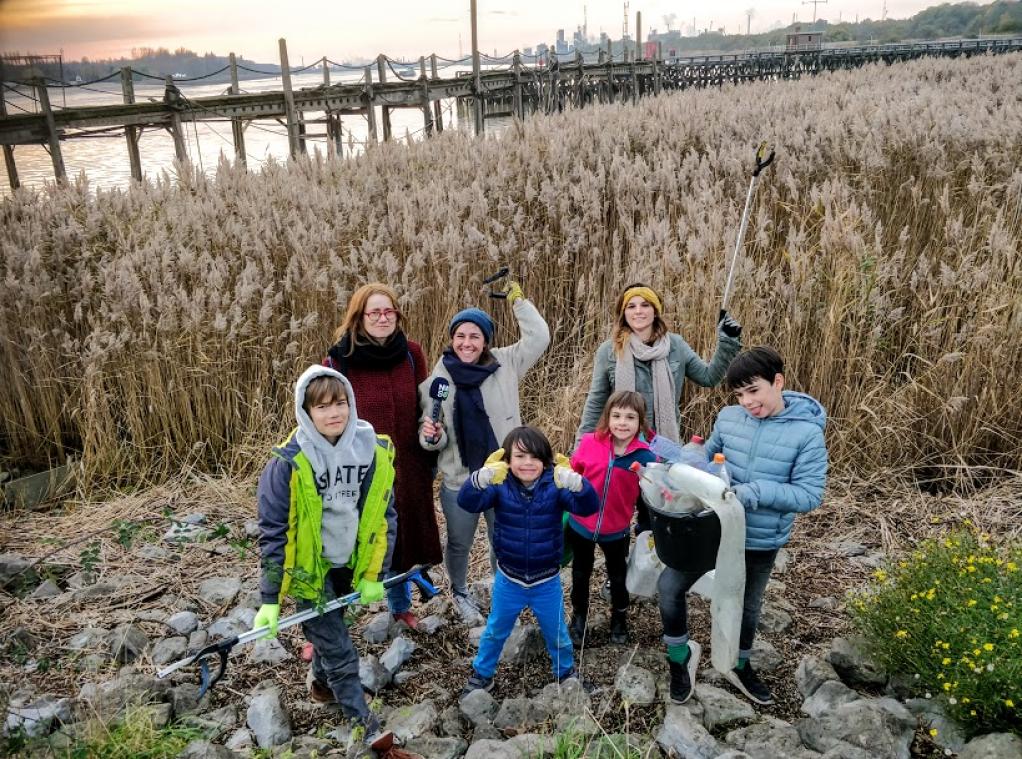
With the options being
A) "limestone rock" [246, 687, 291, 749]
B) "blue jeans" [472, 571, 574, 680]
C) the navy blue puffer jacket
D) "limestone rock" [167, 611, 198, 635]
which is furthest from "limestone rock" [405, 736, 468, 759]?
"limestone rock" [167, 611, 198, 635]

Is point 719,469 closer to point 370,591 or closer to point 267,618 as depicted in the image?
point 370,591

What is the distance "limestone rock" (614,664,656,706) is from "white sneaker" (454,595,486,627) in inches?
29.5

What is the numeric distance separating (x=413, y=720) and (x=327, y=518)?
77 cm

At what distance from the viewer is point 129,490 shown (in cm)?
484

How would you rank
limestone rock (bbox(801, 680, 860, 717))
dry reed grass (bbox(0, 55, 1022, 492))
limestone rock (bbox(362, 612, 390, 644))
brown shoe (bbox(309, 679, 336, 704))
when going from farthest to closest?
dry reed grass (bbox(0, 55, 1022, 492)) → limestone rock (bbox(362, 612, 390, 644)) → brown shoe (bbox(309, 679, 336, 704)) → limestone rock (bbox(801, 680, 860, 717))

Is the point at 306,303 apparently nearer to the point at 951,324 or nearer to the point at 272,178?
the point at 272,178

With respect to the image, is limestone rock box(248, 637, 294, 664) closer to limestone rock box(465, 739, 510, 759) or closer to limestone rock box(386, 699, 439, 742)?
limestone rock box(386, 699, 439, 742)

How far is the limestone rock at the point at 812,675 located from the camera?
2.93 meters

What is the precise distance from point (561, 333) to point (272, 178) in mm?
3283

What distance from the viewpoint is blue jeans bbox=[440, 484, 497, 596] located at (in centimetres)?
359

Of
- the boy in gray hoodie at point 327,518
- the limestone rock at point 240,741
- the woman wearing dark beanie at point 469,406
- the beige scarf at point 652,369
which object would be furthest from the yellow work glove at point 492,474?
the limestone rock at point 240,741

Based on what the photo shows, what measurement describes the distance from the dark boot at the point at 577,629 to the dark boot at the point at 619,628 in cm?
12

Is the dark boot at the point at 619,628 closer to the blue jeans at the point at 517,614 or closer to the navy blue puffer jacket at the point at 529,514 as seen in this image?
the blue jeans at the point at 517,614

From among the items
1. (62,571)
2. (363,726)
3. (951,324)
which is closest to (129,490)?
(62,571)
